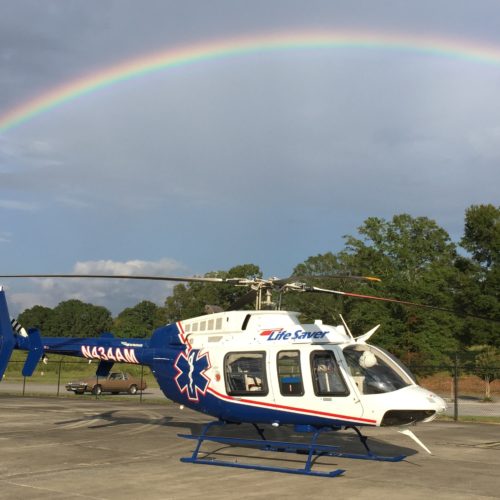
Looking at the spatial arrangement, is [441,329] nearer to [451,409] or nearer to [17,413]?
[451,409]

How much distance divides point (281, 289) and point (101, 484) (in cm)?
563

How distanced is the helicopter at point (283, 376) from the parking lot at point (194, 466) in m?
0.52

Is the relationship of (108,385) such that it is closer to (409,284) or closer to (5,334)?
(5,334)

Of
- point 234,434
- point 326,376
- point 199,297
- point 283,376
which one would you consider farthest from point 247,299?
point 199,297

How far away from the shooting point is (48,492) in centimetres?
992

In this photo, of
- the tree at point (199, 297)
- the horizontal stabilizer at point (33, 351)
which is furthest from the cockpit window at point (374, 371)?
the tree at point (199, 297)

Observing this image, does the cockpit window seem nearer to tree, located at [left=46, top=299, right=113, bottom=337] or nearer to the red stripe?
the red stripe

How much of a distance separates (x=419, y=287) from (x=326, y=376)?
159 ft

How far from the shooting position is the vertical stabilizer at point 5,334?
59.7 feet

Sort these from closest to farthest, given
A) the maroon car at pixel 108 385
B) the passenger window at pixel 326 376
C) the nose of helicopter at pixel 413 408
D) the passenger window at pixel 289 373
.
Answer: the nose of helicopter at pixel 413 408
the passenger window at pixel 326 376
the passenger window at pixel 289 373
the maroon car at pixel 108 385

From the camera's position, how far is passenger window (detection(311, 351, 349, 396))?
12.8 meters

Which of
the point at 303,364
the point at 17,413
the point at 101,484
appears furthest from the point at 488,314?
the point at 101,484

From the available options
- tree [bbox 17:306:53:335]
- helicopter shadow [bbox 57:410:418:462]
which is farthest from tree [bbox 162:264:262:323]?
tree [bbox 17:306:53:335]

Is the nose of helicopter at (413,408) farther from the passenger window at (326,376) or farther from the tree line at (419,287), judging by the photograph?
the tree line at (419,287)
